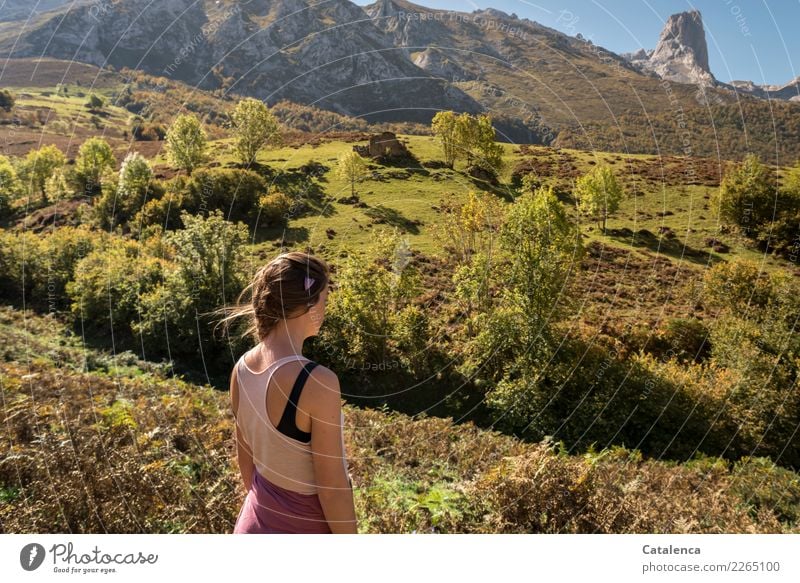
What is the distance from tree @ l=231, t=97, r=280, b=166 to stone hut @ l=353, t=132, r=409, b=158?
8.72m

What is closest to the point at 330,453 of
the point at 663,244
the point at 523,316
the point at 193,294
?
the point at 523,316

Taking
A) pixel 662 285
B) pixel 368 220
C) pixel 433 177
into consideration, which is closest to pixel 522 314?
pixel 433 177

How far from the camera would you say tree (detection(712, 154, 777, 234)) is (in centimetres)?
4738

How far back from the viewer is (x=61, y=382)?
10.0 m

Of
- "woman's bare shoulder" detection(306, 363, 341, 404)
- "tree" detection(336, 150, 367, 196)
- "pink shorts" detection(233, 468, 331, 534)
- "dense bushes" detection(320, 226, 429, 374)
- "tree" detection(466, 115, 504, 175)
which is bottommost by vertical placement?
"dense bushes" detection(320, 226, 429, 374)

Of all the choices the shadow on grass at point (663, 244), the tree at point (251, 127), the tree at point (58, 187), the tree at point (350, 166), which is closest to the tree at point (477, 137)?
the tree at point (350, 166)

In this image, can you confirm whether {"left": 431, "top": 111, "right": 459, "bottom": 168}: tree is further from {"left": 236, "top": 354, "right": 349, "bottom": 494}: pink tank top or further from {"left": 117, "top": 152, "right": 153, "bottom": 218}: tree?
{"left": 236, "top": 354, "right": 349, "bottom": 494}: pink tank top

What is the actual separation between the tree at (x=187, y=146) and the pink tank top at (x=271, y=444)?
51.1m

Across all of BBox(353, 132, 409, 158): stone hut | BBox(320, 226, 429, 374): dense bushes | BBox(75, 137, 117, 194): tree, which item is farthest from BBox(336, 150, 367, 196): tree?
BBox(75, 137, 117, 194): tree

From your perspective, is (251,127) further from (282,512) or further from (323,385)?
(323,385)

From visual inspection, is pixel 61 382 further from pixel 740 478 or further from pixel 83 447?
pixel 740 478

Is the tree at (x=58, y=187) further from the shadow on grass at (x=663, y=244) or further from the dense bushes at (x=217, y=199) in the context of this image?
the shadow on grass at (x=663, y=244)

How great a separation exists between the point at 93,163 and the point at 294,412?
241 feet
